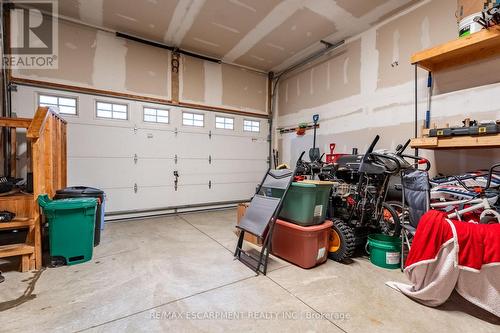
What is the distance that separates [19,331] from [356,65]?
5.18 metres

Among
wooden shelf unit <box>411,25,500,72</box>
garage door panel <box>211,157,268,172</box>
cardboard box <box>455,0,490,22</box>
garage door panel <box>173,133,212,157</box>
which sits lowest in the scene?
garage door panel <box>211,157,268,172</box>

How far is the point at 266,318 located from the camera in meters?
1.61

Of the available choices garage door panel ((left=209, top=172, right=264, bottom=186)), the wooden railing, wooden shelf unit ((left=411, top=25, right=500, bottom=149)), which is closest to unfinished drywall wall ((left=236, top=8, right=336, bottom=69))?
wooden shelf unit ((left=411, top=25, right=500, bottom=149))

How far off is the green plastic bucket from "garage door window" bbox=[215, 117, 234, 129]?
3.92 metres

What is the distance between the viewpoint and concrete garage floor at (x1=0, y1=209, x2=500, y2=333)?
1.54 meters

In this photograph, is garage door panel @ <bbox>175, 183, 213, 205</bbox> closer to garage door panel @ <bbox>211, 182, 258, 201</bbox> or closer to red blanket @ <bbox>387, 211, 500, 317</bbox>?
garage door panel @ <bbox>211, 182, 258, 201</bbox>

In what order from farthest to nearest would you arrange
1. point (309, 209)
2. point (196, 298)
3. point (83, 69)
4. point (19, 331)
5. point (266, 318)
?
point (83, 69)
point (309, 209)
point (196, 298)
point (266, 318)
point (19, 331)

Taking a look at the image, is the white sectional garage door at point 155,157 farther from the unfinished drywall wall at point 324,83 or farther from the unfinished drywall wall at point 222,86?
the unfinished drywall wall at point 324,83

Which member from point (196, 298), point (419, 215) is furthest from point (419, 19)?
point (196, 298)

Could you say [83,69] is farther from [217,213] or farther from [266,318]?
[266,318]

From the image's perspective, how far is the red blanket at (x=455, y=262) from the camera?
1539 mm

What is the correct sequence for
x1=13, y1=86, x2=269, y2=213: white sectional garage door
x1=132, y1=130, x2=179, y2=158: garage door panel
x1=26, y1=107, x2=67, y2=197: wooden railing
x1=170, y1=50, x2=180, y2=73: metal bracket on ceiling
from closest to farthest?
x1=26, y1=107, x2=67, y2=197: wooden railing → x1=13, y1=86, x2=269, y2=213: white sectional garage door → x1=132, y1=130, x2=179, y2=158: garage door panel → x1=170, y1=50, x2=180, y2=73: metal bracket on ceiling

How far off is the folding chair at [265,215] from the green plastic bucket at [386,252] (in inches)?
45.2

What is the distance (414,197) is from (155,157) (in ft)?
14.0
